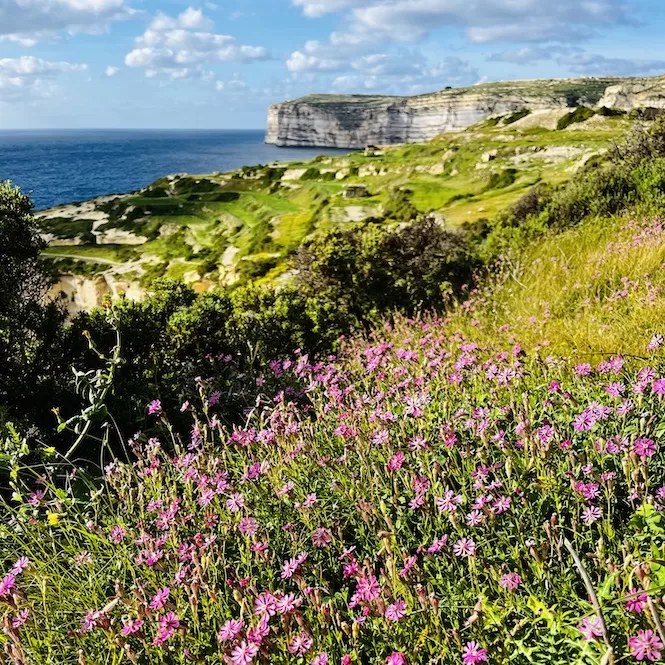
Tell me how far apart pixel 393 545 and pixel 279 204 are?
1244 inches

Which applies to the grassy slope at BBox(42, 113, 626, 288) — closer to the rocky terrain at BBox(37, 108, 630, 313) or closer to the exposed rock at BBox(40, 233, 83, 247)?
the rocky terrain at BBox(37, 108, 630, 313)

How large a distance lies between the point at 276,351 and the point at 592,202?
7484 mm

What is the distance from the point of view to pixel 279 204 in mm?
32969

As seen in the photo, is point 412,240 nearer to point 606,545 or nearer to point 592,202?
point 592,202

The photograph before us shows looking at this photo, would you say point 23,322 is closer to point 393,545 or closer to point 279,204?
point 393,545

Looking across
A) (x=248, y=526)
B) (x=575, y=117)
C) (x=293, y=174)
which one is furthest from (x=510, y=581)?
(x=575, y=117)

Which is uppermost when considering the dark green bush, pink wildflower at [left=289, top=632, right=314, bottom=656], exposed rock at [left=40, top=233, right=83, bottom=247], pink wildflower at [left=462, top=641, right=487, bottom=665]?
the dark green bush

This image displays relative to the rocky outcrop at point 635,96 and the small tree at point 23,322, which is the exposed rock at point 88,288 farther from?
the rocky outcrop at point 635,96

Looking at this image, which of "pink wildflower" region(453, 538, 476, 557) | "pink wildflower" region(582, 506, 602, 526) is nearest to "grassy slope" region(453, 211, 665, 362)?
"pink wildflower" region(582, 506, 602, 526)

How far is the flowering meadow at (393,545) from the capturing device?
2078mm

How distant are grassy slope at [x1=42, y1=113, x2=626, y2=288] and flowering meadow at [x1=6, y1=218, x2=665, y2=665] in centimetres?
1276

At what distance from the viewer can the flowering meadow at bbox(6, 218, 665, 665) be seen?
6.82ft

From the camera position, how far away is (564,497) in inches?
107

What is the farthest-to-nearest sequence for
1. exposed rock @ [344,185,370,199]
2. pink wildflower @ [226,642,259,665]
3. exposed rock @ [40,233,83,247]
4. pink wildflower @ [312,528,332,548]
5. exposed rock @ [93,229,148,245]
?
exposed rock @ [40,233,83,247]
exposed rock @ [93,229,148,245]
exposed rock @ [344,185,370,199]
pink wildflower @ [312,528,332,548]
pink wildflower @ [226,642,259,665]
